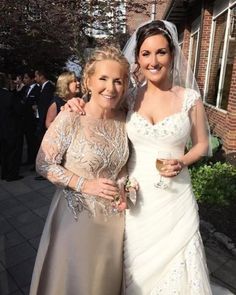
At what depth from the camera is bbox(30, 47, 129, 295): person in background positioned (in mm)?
2045

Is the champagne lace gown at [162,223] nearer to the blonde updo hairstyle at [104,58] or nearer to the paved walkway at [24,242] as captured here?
the blonde updo hairstyle at [104,58]

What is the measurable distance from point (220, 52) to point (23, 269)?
701 cm

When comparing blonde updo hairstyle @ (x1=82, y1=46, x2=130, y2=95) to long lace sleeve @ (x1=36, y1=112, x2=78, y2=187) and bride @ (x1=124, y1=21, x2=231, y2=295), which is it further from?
long lace sleeve @ (x1=36, y1=112, x2=78, y2=187)

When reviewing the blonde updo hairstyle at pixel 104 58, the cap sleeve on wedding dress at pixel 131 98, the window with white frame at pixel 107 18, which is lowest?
the cap sleeve on wedding dress at pixel 131 98

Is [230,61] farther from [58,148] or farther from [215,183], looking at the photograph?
[58,148]

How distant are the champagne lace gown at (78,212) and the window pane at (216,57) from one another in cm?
684

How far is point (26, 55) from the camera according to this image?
53.3ft

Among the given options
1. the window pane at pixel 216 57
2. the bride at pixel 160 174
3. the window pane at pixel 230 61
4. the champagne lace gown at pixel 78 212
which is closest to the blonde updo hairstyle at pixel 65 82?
the bride at pixel 160 174

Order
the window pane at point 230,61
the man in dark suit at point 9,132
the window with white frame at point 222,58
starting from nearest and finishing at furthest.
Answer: the man in dark suit at point 9,132
the window pane at point 230,61
the window with white frame at point 222,58

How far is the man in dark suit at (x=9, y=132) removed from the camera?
238 inches

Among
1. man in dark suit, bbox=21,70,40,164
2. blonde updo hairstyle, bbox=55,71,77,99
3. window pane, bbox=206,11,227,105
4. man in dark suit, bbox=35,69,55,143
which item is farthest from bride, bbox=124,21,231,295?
window pane, bbox=206,11,227,105

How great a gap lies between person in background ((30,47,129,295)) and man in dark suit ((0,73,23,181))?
13.9 ft

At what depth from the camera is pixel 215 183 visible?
16.9ft
